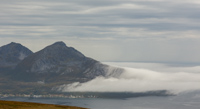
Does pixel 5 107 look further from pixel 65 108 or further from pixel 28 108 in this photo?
pixel 65 108

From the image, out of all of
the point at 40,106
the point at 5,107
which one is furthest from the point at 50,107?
the point at 5,107

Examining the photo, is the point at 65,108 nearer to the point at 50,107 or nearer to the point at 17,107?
the point at 50,107

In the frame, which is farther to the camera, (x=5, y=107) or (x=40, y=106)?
(x=40, y=106)

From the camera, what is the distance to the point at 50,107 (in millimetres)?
177500

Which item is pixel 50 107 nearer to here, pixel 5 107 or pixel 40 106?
pixel 40 106

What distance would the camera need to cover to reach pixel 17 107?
560ft

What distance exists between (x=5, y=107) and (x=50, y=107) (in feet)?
66.9

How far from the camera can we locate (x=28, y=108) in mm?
170500

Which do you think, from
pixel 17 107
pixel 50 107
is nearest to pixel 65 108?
pixel 50 107

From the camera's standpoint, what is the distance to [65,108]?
176 metres

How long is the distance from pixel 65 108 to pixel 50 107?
22.5ft

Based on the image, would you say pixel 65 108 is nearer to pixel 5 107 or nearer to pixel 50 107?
pixel 50 107

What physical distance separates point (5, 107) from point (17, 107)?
556 cm
